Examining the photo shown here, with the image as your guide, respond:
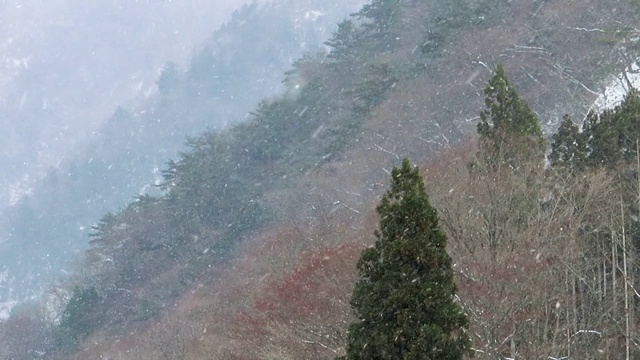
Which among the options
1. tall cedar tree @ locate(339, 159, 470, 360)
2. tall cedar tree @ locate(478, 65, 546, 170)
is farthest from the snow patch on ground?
tall cedar tree @ locate(339, 159, 470, 360)

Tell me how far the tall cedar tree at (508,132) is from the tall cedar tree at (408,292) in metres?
7.24

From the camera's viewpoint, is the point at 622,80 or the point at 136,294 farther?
the point at 136,294

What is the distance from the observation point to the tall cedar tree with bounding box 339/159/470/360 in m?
7.06

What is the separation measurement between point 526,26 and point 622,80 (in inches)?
318

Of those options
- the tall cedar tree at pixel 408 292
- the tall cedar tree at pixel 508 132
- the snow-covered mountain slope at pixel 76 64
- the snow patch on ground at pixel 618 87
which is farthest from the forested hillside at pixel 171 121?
the tall cedar tree at pixel 408 292

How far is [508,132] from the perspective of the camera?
14.7 metres

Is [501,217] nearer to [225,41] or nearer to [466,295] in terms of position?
[466,295]

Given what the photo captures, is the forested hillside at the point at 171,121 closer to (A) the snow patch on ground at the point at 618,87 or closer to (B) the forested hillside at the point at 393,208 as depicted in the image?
(B) the forested hillside at the point at 393,208

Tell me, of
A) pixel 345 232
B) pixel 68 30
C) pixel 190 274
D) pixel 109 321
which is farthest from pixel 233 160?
pixel 68 30

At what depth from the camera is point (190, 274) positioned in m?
35.1

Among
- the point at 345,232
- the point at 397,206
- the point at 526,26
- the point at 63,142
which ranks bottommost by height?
the point at 63,142

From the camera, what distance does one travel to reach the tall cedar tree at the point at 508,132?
1436cm

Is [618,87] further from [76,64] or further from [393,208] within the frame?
[76,64]

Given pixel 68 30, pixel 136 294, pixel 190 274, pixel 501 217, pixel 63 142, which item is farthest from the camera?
pixel 68 30
